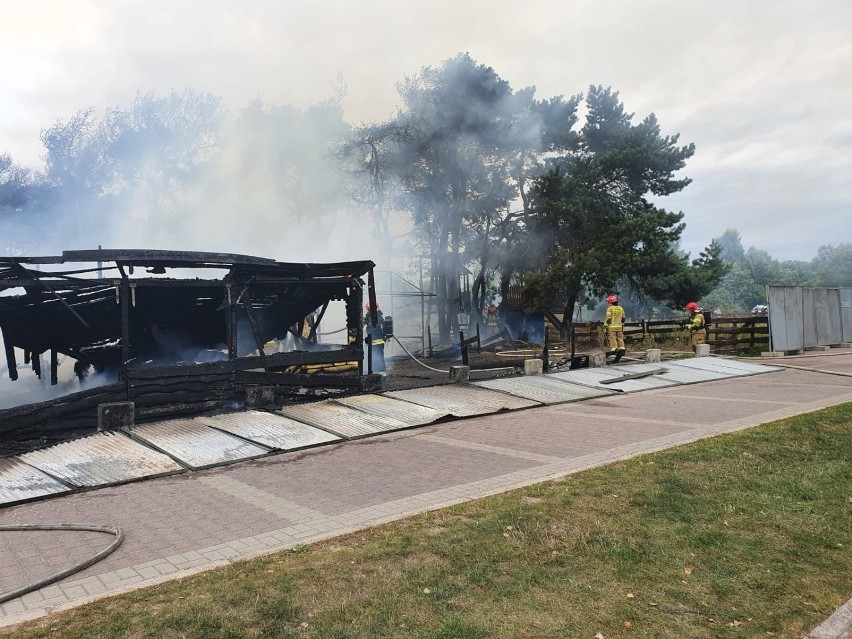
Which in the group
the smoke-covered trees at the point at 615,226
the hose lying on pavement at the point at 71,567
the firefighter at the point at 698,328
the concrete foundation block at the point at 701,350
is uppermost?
the smoke-covered trees at the point at 615,226

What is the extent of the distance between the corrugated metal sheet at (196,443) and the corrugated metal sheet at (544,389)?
477cm

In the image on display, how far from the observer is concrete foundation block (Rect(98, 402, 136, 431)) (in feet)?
23.5

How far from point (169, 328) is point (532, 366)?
6748 mm

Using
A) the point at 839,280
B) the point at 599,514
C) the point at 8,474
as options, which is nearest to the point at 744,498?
the point at 599,514

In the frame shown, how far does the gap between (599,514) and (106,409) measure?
5831mm

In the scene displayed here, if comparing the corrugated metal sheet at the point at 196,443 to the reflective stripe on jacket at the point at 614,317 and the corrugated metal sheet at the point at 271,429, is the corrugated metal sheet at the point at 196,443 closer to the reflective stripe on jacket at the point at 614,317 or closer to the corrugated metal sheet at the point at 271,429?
the corrugated metal sheet at the point at 271,429

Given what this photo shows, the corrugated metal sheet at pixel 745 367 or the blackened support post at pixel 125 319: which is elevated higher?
the blackened support post at pixel 125 319

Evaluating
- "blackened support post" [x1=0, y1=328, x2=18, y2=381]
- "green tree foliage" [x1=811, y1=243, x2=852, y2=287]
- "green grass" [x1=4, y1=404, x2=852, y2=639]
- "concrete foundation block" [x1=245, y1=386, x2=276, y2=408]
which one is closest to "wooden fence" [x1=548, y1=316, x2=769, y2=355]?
"concrete foundation block" [x1=245, y1=386, x2=276, y2=408]

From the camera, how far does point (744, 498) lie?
14.6 feet

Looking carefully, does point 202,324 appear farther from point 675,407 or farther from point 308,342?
point 675,407

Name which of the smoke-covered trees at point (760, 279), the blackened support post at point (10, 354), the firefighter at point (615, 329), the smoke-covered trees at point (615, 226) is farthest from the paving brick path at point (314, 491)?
the smoke-covered trees at point (760, 279)

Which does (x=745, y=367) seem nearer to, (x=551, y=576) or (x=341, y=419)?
(x=341, y=419)

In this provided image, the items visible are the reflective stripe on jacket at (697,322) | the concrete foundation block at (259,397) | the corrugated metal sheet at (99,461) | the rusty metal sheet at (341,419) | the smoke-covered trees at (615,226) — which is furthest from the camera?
the smoke-covered trees at (615,226)

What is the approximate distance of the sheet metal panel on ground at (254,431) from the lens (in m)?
5.86
